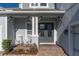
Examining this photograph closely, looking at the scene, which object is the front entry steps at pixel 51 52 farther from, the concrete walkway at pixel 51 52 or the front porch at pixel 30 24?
the front porch at pixel 30 24

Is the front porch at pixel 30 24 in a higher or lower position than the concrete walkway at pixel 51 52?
higher

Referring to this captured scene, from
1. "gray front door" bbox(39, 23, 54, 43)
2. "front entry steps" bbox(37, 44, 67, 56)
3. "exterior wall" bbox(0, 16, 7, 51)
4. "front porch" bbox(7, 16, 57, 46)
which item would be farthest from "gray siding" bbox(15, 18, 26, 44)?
"front entry steps" bbox(37, 44, 67, 56)

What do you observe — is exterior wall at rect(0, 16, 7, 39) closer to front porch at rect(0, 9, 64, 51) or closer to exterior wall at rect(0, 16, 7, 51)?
exterior wall at rect(0, 16, 7, 51)

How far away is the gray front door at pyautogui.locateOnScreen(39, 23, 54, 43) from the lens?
23188 mm

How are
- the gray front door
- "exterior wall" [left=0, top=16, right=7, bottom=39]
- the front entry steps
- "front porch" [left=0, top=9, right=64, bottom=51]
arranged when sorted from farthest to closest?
the gray front door
"front porch" [left=0, top=9, right=64, bottom=51]
"exterior wall" [left=0, top=16, right=7, bottom=39]
the front entry steps

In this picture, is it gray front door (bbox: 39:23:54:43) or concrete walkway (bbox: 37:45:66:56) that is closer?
concrete walkway (bbox: 37:45:66:56)

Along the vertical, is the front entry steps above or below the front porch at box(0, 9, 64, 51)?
below

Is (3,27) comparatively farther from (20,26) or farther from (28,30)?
(28,30)

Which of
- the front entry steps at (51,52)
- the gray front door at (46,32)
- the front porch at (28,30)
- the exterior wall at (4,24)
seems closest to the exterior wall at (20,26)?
the front porch at (28,30)

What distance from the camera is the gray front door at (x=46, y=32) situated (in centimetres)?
2319

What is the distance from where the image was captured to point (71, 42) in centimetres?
1326

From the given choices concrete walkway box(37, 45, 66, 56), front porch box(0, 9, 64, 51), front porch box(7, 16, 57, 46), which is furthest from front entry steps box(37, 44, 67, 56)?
front porch box(7, 16, 57, 46)

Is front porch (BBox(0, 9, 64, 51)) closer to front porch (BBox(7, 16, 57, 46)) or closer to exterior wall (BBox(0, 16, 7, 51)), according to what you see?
front porch (BBox(7, 16, 57, 46))

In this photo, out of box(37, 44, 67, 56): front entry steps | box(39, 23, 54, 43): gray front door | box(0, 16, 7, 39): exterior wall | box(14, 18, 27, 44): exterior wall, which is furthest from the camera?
box(39, 23, 54, 43): gray front door
